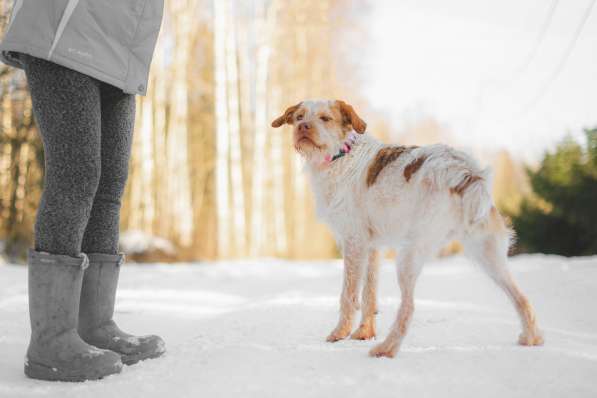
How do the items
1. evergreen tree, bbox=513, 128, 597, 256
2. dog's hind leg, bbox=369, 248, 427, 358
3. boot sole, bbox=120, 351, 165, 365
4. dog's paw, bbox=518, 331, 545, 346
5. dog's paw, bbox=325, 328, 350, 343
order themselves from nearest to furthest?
boot sole, bbox=120, 351, 165, 365, dog's hind leg, bbox=369, 248, 427, 358, dog's paw, bbox=518, 331, 545, 346, dog's paw, bbox=325, 328, 350, 343, evergreen tree, bbox=513, 128, 597, 256

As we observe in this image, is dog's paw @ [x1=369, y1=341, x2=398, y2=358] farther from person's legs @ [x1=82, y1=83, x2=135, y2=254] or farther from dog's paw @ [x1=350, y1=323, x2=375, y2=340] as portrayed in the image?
person's legs @ [x1=82, y1=83, x2=135, y2=254]

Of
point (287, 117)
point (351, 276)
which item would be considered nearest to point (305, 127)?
point (287, 117)

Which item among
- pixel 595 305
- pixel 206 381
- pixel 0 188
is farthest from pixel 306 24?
pixel 206 381

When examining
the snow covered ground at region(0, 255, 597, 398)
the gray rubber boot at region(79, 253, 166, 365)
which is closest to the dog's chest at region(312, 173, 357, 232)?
the snow covered ground at region(0, 255, 597, 398)

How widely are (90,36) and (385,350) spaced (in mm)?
1833

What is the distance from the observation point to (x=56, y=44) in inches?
74.8

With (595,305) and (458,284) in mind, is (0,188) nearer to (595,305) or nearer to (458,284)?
(458,284)

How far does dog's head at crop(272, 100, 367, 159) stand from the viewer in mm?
2914

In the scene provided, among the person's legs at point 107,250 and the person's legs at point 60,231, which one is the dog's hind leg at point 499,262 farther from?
the person's legs at point 60,231

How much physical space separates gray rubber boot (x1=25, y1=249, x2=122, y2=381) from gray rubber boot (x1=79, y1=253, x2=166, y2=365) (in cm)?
24

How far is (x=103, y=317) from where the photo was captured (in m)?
2.31

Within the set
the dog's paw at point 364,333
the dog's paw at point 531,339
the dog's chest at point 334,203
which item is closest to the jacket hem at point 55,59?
the dog's chest at point 334,203

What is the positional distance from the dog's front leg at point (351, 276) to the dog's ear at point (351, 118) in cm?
65

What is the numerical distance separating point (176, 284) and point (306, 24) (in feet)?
35.0
